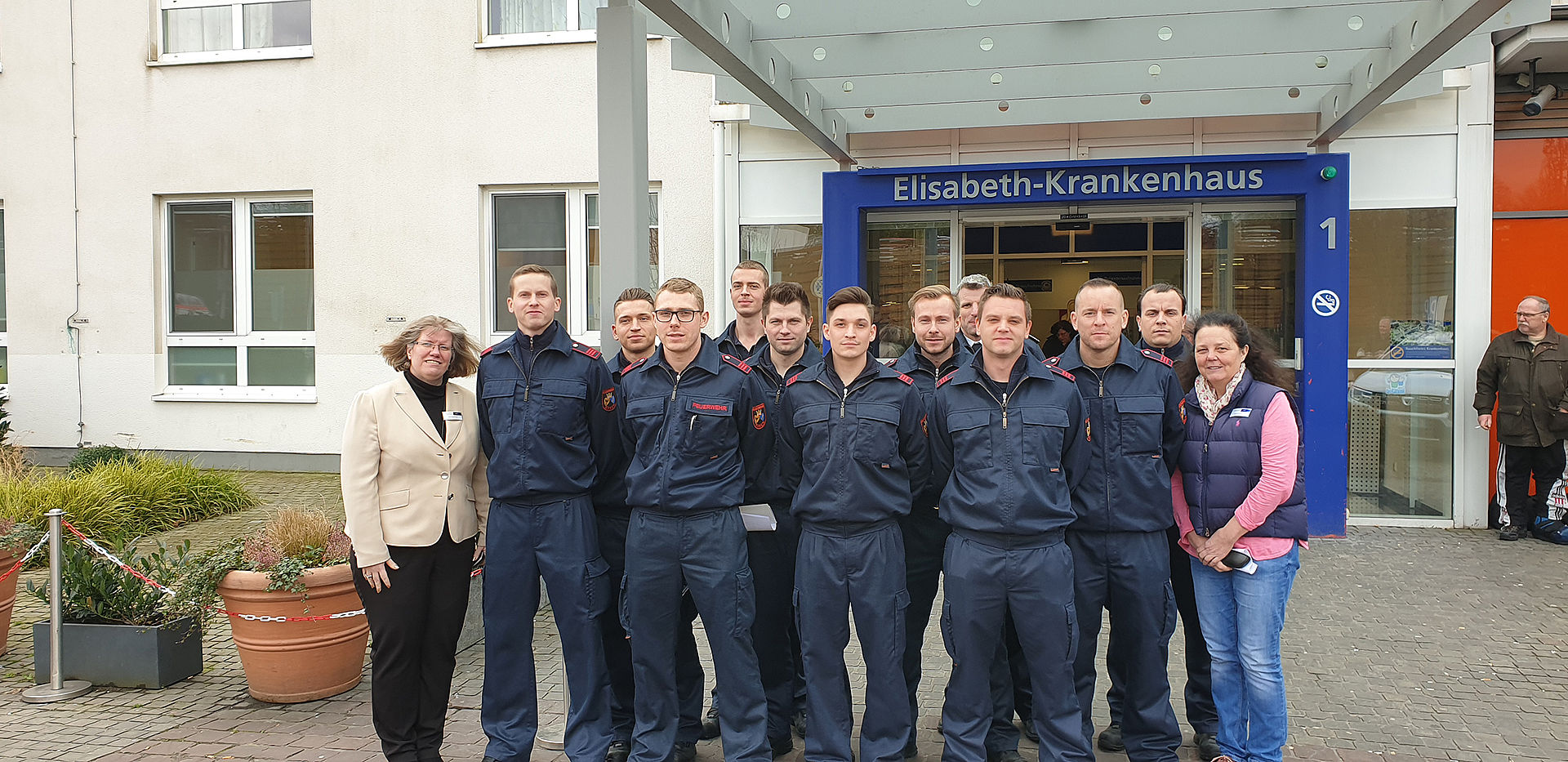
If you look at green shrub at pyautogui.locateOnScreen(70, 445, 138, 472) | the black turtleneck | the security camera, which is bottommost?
green shrub at pyautogui.locateOnScreen(70, 445, 138, 472)

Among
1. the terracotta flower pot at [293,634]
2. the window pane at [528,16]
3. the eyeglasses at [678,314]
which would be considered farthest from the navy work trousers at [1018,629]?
the window pane at [528,16]

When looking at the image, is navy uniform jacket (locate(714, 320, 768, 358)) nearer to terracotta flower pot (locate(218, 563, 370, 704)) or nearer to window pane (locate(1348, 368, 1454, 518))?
terracotta flower pot (locate(218, 563, 370, 704))

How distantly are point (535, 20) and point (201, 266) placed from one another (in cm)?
480

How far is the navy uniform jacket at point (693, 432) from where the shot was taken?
3.98 m

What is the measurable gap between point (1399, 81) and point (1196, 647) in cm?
409

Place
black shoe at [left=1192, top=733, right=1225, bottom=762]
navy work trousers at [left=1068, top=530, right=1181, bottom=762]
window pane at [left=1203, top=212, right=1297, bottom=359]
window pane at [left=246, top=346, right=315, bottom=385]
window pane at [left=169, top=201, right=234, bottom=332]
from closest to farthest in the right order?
1. navy work trousers at [left=1068, top=530, right=1181, bottom=762]
2. black shoe at [left=1192, top=733, right=1225, bottom=762]
3. window pane at [left=1203, top=212, right=1297, bottom=359]
4. window pane at [left=246, top=346, right=315, bottom=385]
5. window pane at [left=169, top=201, right=234, bottom=332]

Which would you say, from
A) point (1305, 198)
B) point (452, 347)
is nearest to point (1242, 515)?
point (452, 347)

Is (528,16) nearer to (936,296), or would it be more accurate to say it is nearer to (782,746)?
(936,296)

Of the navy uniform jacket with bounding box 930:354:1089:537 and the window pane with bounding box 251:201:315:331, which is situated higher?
the window pane with bounding box 251:201:315:331

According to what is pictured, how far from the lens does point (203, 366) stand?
37.7 ft

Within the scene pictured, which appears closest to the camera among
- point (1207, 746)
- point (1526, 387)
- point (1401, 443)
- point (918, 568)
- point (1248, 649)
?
point (1248, 649)

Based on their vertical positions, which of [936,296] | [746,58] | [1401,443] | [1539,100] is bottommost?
[1401,443]

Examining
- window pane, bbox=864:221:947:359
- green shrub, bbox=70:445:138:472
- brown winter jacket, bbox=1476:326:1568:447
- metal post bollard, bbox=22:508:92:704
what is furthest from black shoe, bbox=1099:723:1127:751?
green shrub, bbox=70:445:138:472

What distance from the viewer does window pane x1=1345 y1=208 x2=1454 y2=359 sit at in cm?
858
